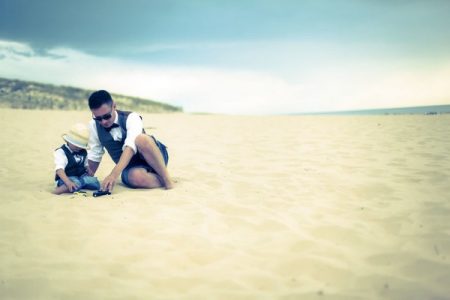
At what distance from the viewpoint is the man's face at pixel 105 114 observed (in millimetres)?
3430

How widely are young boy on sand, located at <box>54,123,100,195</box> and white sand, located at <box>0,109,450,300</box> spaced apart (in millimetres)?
205

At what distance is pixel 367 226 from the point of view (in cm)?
279

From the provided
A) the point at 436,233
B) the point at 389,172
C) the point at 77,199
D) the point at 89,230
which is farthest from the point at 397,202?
the point at 77,199

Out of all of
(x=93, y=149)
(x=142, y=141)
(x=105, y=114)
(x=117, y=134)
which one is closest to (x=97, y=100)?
(x=105, y=114)

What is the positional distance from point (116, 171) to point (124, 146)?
0.30 metres

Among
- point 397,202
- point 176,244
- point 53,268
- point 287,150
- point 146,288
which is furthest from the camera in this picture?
point 287,150

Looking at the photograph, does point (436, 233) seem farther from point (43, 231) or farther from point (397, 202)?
point (43, 231)

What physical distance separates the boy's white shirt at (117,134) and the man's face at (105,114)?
11 centimetres

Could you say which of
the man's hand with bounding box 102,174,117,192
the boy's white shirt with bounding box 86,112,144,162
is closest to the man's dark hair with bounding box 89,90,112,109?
the boy's white shirt with bounding box 86,112,144,162

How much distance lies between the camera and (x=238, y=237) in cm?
258

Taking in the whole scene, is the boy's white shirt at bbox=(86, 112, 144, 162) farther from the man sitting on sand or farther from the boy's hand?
the boy's hand

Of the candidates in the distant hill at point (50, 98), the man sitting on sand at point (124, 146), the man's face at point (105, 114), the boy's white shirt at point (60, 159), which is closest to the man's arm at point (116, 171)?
the man sitting on sand at point (124, 146)

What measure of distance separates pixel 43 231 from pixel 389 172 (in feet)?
13.5

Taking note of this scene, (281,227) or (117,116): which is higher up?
(117,116)
